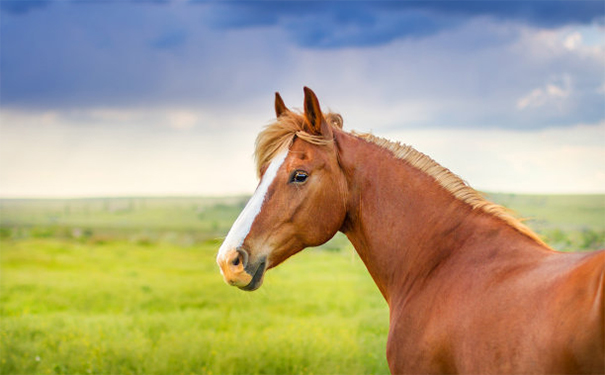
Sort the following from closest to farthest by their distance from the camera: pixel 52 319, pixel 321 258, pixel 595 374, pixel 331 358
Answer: pixel 595 374
pixel 331 358
pixel 52 319
pixel 321 258

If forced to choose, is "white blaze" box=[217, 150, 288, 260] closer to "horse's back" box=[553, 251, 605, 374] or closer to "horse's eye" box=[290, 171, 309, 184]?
"horse's eye" box=[290, 171, 309, 184]

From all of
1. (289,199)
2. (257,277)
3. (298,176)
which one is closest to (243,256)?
(257,277)

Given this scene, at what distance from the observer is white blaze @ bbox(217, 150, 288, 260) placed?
3717 mm

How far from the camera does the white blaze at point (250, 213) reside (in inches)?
146

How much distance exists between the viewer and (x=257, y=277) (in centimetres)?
387

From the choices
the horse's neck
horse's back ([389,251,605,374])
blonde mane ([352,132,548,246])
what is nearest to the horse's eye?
the horse's neck

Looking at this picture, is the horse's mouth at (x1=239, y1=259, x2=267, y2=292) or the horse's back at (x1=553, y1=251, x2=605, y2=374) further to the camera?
the horse's mouth at (x1=239, y1=259, x2=267, y2=292)

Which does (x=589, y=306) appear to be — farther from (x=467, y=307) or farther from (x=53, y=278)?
(x=53, y=278)

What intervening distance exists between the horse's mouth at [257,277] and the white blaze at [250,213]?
0.82ft

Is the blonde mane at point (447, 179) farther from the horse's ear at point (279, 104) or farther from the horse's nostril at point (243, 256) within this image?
the horse's nostril at point (243, 256)

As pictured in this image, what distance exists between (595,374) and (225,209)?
3381 centimetres

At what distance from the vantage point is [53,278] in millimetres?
20688

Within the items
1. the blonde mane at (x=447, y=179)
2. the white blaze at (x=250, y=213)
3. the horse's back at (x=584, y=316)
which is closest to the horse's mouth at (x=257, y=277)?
the white blaze at (x=250, y=213)

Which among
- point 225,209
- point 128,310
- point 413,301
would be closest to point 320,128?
point 413,301
